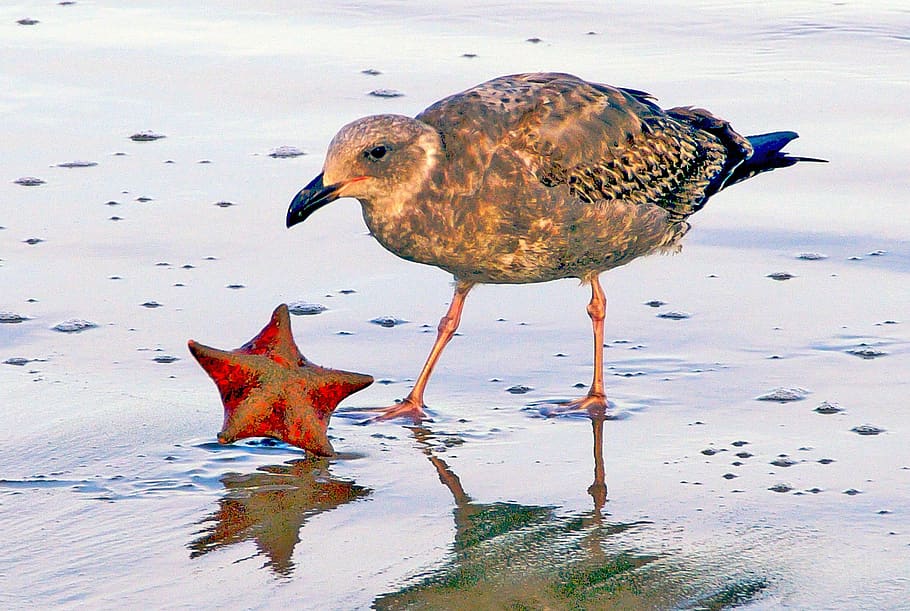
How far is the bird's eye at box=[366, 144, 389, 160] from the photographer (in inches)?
228

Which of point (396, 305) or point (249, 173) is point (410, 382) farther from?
point (249, 173)

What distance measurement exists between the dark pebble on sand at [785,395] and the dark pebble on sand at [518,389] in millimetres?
864

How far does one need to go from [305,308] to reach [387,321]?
0.36m

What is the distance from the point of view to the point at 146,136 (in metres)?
9.16

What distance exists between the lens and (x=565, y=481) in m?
5.20

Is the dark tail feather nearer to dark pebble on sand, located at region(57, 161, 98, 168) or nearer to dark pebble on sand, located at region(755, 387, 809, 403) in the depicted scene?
dark pebble on sand, located at region(755, 387, 809, 403)

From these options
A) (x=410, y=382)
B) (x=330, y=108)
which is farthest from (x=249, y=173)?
(x=410, y=382)

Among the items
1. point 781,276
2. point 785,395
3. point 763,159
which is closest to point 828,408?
point 785,395

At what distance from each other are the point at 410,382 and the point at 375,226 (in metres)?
0.68

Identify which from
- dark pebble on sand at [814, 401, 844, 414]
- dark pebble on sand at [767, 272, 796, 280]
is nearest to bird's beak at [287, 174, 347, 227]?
dark pebble on sand at [814, 401, 844, 414]

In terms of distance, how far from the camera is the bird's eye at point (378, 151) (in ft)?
19.0

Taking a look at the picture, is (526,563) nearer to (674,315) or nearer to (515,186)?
(515,186)

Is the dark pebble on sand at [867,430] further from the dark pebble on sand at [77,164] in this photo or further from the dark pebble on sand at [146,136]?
the dark pebble on sand at [146,136]

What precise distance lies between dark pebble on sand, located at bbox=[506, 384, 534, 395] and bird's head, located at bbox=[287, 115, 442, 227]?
822 mm
